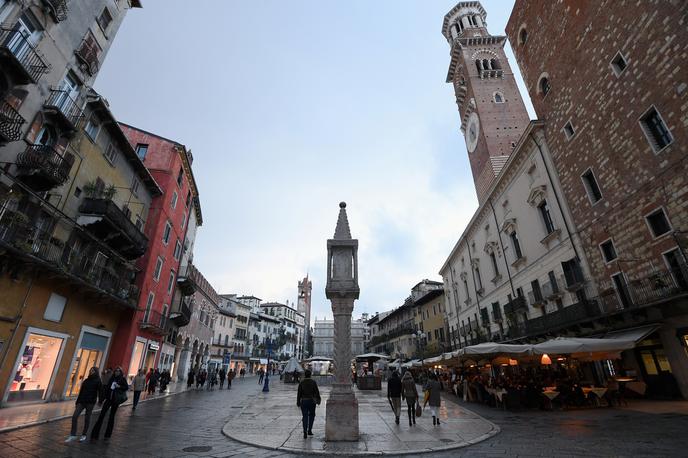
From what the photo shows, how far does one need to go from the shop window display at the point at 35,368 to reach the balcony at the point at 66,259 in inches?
99.4

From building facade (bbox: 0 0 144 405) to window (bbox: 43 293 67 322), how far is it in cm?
4

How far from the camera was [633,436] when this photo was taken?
7.81 m

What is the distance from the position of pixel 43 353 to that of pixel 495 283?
28627 millimetres

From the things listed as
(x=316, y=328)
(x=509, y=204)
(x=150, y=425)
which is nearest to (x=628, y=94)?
(x=509, y=204)

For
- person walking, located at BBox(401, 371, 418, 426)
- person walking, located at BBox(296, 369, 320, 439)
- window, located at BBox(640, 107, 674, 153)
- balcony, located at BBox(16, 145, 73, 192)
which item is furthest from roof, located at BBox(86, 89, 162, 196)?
window, located at BBox(640, 107, 674, 153)

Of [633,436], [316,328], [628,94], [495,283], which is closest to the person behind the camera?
[633,436]

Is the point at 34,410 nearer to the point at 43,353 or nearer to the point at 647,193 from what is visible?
the point at 43,353

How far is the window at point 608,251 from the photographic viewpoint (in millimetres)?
15906

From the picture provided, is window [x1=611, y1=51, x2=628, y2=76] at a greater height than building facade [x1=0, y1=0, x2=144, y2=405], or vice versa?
window [x1=611, y1=51, x2=628, y2=76]

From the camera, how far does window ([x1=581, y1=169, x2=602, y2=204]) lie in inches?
679

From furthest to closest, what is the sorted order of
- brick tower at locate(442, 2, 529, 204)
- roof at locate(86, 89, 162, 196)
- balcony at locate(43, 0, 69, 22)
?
brick tower at locate(442, 2, 529, 204) → roof at locate(86, 89, 162, 196) → balcony at locate(43, 0, 69, 22)

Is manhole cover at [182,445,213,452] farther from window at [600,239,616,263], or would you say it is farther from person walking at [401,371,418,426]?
window at [600,239,616,263]

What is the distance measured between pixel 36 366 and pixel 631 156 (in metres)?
26.9

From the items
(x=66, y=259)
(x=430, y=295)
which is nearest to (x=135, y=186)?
(x=66, y=259)
